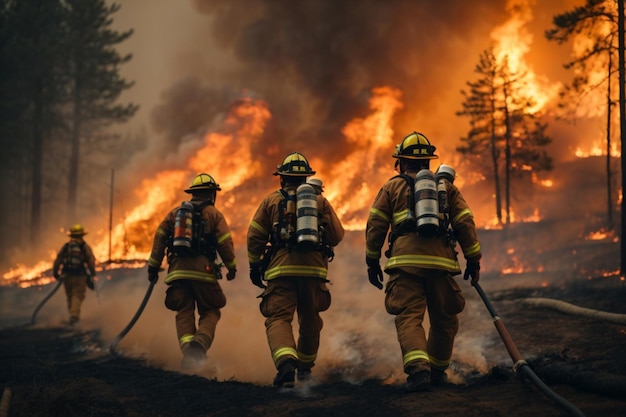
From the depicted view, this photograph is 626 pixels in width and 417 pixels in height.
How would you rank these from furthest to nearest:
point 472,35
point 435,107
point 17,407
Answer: point 472,35
point 435,107
point 17,407

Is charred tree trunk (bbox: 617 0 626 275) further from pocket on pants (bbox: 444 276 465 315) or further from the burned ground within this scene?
pocket on pants (bbox: 444 276 465 315)

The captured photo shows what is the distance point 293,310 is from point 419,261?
1547 mm

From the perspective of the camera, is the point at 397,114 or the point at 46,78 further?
the point at 46,78

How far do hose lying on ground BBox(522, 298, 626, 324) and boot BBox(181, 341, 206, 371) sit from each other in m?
5.30

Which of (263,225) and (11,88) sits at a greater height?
(11,88)

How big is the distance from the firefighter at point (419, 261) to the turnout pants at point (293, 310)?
90 cm

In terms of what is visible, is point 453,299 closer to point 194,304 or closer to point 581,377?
point 581,377

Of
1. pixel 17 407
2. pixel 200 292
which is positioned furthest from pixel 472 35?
pixel 17 407

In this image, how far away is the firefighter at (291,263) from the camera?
6.26 m

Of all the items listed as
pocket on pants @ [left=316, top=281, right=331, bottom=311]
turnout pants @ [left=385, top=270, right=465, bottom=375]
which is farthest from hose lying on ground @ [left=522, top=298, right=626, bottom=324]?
pocket on pants @ [left=316, top=281, right=331, bottom=311]

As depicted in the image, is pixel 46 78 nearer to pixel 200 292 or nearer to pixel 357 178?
pixel 357 178

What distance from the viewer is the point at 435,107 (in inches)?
1230

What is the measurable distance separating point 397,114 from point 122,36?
62.1 feet

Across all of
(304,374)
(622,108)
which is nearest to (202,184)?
(304,374)
